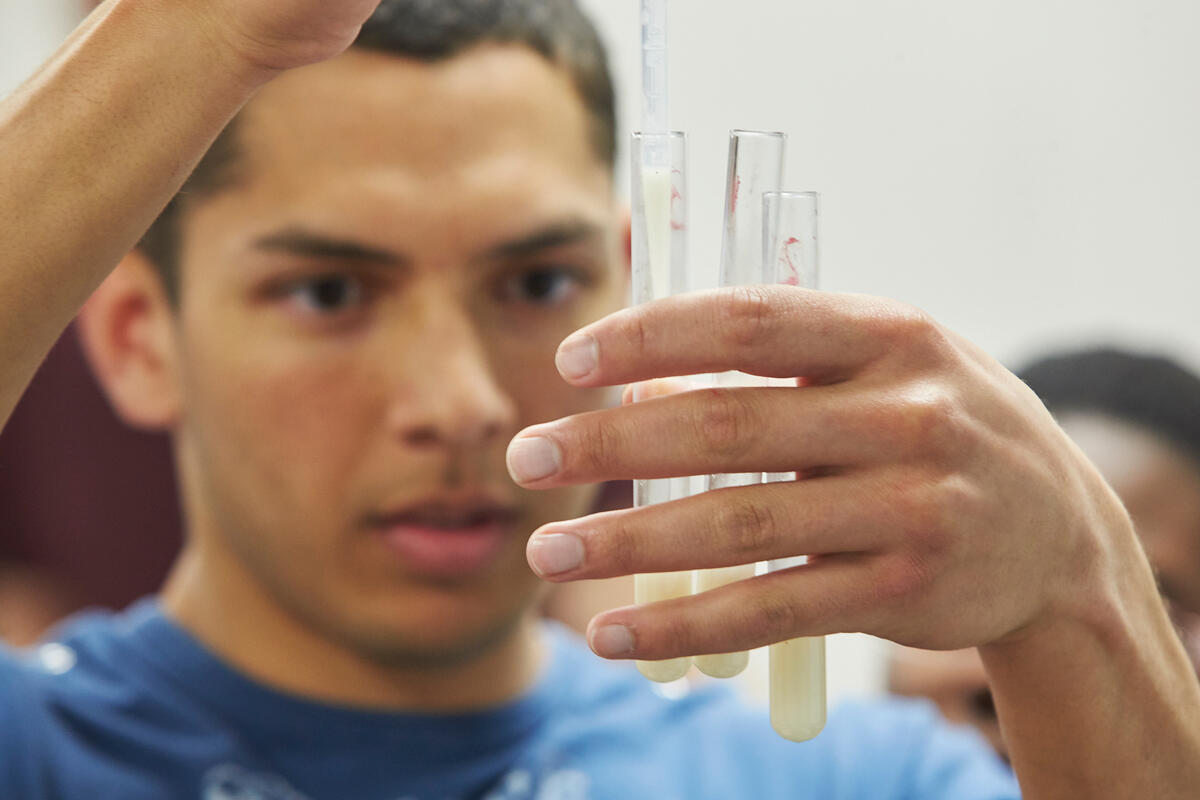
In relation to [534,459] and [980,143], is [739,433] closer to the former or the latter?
[534,459]

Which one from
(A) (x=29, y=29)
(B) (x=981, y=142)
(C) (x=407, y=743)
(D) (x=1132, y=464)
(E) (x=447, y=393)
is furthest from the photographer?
(A) (x=29, y=29)

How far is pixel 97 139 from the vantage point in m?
0.49

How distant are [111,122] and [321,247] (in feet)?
1.24

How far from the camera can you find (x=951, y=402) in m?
0.50

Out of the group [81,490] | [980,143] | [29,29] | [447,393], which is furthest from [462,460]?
[29,29]

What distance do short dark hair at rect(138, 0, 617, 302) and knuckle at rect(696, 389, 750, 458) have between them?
46 centimetres

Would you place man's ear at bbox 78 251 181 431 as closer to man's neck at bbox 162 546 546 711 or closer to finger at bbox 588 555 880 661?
man's neck at bbox 162 546 546 711

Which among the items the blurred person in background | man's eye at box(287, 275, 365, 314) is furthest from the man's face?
the blurred person in background

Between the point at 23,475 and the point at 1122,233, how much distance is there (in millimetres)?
1527

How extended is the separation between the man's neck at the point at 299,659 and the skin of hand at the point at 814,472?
50cm

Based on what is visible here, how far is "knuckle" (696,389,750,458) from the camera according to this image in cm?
49

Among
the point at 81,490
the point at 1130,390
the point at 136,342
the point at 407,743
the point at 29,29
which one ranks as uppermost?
the point at 29,29

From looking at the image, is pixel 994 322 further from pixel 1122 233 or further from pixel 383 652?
pixel 383 652

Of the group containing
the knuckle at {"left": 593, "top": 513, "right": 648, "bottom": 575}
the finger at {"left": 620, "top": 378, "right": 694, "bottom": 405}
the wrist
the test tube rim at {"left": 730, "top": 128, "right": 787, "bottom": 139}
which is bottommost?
the knuckle at {"left": 593, "top": 513, "right": 648, "bottom": 575}
